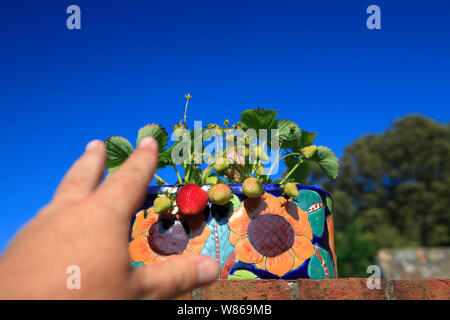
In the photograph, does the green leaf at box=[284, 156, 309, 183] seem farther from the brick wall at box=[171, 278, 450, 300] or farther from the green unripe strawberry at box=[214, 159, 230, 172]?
the brick wall at box=[171, 278, 450, 300]

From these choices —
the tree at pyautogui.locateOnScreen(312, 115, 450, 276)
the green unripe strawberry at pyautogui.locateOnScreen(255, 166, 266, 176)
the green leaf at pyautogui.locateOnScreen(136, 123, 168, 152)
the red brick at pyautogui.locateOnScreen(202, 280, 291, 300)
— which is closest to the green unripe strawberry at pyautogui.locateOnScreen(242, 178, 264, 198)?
the green unripe strawberry at pyautogui.locateOnScreen(255, 166, 266, 176)

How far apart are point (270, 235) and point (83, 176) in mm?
674

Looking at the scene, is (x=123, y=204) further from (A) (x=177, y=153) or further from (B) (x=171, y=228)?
(A) (x=177, y=153)

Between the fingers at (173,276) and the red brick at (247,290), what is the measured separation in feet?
1.37

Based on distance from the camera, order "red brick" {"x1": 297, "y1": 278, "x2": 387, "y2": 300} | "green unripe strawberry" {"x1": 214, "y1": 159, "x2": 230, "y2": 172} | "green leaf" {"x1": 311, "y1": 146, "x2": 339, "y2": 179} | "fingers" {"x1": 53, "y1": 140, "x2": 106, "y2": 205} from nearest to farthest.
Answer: "fingers" {"x1": 53, "y1": 140, "x2": 106, "y2": 205} < "red brick" {"x1": 297, "y1": 278, "x2": 387, "y2": 300} < "green unripe strawberry" {"x1": 214, "y1": 159, "x2": 230, "y2": 172} < "green leaf" {"x1": 311, "y1": 146, "x2": 339, "y2": 179}

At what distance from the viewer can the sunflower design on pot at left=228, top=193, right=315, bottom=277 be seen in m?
1.08

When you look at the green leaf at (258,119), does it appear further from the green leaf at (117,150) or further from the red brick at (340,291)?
the red brick at (340,291)

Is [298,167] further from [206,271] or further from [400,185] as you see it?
[400,185]

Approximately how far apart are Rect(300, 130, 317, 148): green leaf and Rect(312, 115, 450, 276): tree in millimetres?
11420

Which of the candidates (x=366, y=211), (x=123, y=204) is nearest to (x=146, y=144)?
(x=123, y=204)

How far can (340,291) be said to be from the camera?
0.88 meters

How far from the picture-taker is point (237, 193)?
1.13 m

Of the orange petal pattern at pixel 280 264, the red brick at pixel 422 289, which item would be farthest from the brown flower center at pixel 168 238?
the red brick at pixel 422 289

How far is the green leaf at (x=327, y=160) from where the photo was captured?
4.52ft
